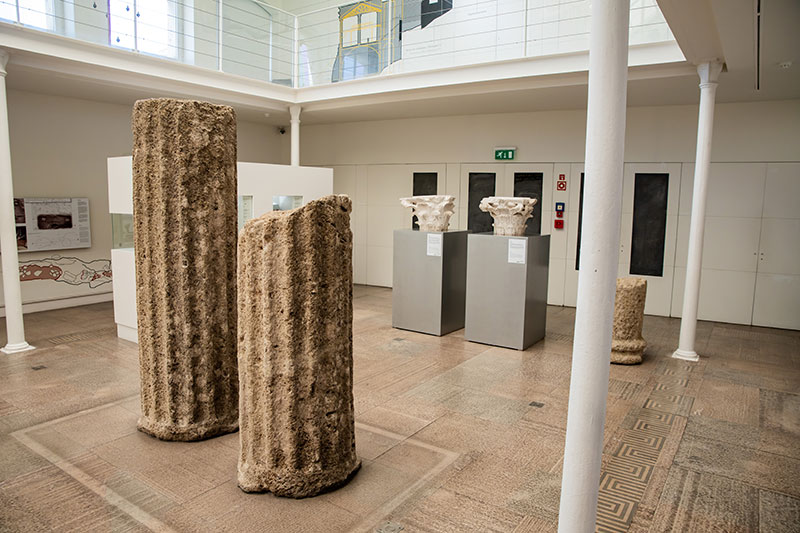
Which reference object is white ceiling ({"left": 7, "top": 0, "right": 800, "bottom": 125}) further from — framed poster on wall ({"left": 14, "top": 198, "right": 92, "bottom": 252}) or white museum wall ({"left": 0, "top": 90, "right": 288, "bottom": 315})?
framed poster on wall ({"left": 14, "top": 198, "right": 92, "bottom": 252})

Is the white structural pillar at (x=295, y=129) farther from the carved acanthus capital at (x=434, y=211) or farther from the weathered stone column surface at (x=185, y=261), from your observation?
the weathered stone column surface at (x=185, y=261)

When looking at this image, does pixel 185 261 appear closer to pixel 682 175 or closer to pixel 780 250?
pixel 682 175

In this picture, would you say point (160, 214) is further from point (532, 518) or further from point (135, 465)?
point (532, 518)

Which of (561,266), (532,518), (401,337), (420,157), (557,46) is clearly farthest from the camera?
(420,157)

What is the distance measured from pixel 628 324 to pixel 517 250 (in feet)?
5.32

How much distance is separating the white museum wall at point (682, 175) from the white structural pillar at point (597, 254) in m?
7.87

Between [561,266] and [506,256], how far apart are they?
3.43 metres

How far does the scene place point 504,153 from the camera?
10766 mm

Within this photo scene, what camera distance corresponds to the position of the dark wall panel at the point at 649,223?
9.66m

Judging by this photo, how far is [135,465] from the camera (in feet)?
13.5

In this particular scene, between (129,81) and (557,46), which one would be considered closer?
(129,81)

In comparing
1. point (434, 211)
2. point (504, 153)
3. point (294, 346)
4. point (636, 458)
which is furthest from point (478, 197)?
point (294, 346)

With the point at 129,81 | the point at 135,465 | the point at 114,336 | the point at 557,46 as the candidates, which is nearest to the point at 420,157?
the point at 557,46

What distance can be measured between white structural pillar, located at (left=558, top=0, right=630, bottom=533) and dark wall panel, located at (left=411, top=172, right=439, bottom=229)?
915 cm
